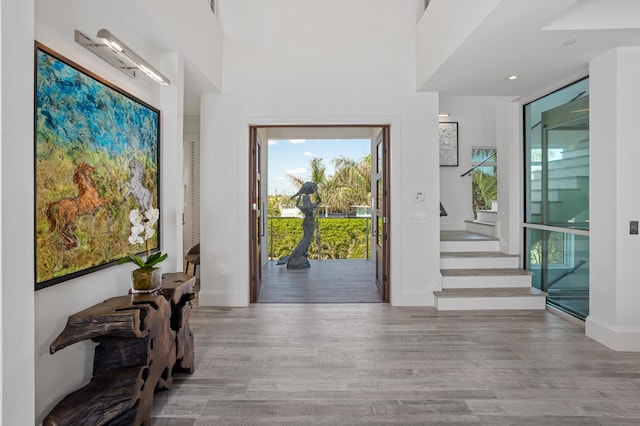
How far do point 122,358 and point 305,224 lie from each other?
5582 millimetres

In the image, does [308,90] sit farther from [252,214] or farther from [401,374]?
[401,374]

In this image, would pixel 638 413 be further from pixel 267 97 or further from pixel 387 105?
pixel 267 97

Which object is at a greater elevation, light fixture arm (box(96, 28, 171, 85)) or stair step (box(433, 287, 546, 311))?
light fixture arm (box(96, 28, 171, 85))

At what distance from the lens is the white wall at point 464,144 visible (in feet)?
22.9

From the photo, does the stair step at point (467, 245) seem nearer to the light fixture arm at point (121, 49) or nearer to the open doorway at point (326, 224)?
the open doorway at point (326, 224)

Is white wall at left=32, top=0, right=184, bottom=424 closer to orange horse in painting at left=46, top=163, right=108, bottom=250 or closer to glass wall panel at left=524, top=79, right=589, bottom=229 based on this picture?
orange horse in painting at left=46, top=163, right=108, bottom=250

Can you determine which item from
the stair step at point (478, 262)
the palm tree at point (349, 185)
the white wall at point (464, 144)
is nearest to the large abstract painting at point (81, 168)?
the stair step at point (478, 262)

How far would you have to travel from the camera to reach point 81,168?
6.83ft

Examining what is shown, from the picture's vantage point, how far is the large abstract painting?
181 centimetres

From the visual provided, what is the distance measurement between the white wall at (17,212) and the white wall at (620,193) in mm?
3969

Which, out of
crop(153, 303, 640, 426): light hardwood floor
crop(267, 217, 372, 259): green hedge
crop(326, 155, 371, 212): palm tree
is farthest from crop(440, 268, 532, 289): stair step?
crop(326, 155, 371, 212): palm tree

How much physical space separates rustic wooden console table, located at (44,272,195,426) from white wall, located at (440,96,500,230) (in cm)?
573

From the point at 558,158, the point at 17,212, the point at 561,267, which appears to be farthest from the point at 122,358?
the point at 558,158

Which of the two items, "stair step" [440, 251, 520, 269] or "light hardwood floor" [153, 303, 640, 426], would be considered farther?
"stair step" [440, 251, 520, 269]
